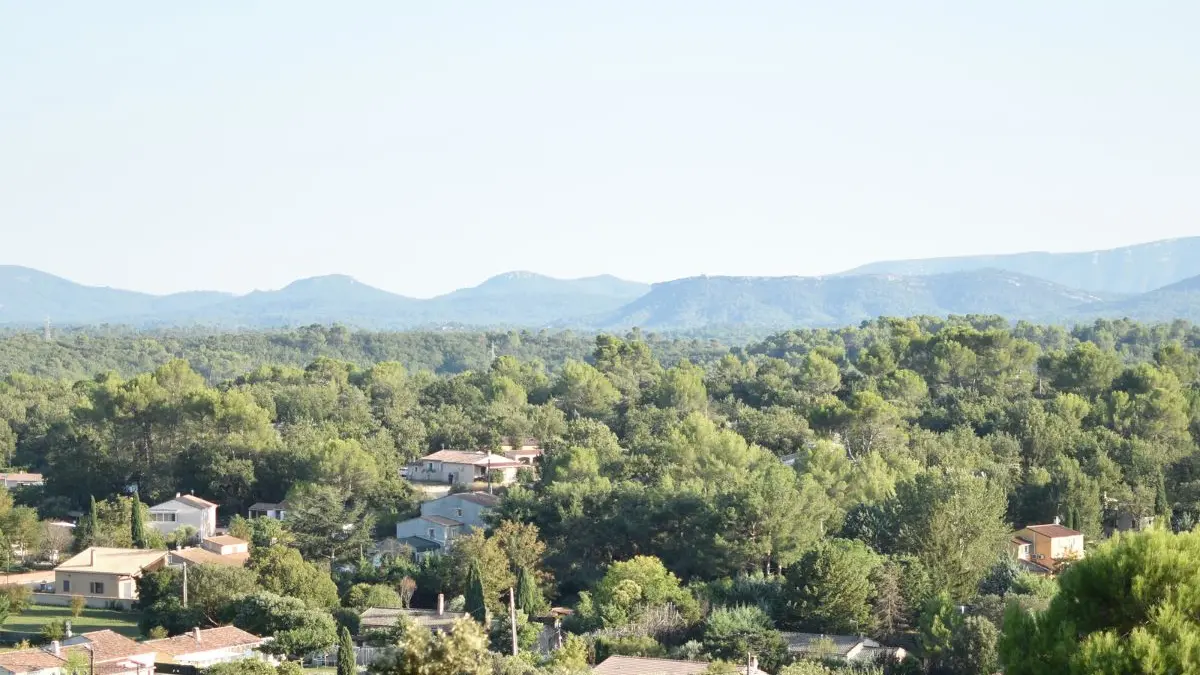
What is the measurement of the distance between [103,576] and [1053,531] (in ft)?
70.0

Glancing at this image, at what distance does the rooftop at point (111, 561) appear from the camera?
35125mm

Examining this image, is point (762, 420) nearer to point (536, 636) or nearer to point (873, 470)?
point (873, 470)

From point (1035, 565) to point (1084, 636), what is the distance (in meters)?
19.4

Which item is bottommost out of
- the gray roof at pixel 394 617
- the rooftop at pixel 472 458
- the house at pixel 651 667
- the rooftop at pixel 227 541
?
the gray roof at pixel 394 617

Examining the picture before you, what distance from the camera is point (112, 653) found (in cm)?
2647

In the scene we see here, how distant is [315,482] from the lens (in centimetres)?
4216

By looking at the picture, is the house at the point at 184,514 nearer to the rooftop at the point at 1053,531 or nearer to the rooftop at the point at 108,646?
the rooftop at the point at 108,646

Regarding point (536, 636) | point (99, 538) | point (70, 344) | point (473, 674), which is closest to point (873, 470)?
point (536, 636)

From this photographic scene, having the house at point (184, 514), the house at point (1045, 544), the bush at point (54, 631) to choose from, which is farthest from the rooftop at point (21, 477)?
the house at point (1045, 544)

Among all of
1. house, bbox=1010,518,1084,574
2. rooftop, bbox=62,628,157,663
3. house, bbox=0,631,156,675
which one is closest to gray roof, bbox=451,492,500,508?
house, bbox=1010,518,1084,574

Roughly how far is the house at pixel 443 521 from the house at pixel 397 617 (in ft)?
21.6

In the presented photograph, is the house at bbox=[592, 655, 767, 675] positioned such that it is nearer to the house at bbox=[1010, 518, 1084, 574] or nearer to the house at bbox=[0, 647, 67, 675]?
the house at bbox=[0, 647, 67, 675]

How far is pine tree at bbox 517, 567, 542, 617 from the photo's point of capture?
30.2m

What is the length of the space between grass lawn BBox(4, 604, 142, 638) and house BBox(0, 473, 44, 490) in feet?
49.0
